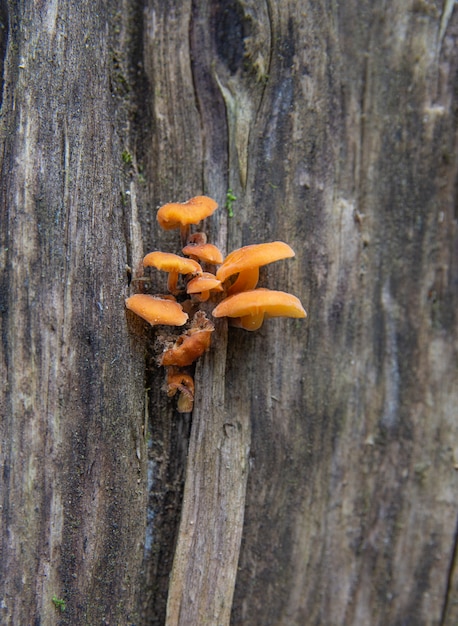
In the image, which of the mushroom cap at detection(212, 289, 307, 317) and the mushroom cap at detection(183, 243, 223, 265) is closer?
the mushroom cap at detection(212, 289, 307, 317)

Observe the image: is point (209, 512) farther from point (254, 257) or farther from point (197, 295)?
point (254, 257)

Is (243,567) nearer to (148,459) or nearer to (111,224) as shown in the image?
(148,459)

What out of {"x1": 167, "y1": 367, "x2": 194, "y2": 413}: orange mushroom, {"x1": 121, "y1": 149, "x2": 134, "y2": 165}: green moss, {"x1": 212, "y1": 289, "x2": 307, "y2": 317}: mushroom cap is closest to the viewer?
{"x1": 212, "y1": 289, "x2": 307, "y2": 317}: mushroom cap

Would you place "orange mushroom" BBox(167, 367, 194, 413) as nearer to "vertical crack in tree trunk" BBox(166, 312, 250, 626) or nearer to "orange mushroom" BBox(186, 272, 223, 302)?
"vertical crack in tree trunk" BBox(166, 312, 250, 626)

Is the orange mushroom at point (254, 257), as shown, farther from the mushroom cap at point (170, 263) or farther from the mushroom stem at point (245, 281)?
the mushroom cap at point (170, 263)

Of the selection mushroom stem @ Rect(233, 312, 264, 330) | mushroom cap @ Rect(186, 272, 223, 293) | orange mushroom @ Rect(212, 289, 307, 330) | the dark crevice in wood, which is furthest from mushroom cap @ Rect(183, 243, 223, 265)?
the dark crevice in wood
